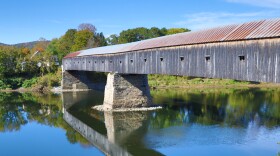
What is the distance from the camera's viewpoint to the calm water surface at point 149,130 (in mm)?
14500

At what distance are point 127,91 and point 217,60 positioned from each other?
1087 centimetres

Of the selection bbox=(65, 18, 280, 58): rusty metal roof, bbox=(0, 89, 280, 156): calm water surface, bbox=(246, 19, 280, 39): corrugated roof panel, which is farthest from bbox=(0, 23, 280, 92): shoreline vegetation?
bbox=(246, 19, 280, 39): corrugated roof panel

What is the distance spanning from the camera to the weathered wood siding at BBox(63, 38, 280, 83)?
37.2 ft

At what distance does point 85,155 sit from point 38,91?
28.5m

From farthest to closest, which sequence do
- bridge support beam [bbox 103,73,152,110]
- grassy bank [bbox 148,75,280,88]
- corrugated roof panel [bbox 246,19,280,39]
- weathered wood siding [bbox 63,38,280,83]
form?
1. grassy bank [bbox 148,75,280,88]
2. bridge support beam [bbox 103,73,152,110]
3. weathered wood siding [bbox 63,38,280,83]
4. corrugated roof panel [bbox 246,19,280,39]

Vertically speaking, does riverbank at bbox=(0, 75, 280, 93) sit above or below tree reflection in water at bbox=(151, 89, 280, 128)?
above

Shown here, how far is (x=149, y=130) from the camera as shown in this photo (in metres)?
18.0

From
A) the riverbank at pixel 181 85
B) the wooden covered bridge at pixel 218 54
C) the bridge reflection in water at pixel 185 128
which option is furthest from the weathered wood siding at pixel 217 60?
the riverbank at pixel 181 85

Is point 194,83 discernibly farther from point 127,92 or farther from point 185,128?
point 185,128

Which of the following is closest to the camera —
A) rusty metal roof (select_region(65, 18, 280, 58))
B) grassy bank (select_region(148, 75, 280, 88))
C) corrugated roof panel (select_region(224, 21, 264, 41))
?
rusty metal roof (select_region(65, 18, 280, 58))

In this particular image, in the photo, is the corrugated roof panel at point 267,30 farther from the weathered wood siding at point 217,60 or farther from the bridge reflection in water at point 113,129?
the bridge reflection in water at point 113,129

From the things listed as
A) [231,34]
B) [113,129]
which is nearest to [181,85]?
[113,129]

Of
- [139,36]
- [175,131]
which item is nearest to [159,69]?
[175,131]

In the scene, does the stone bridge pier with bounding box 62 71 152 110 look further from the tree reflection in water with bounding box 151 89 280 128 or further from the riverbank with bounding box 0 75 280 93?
the riverbank with bounding box 0 75 280 93
